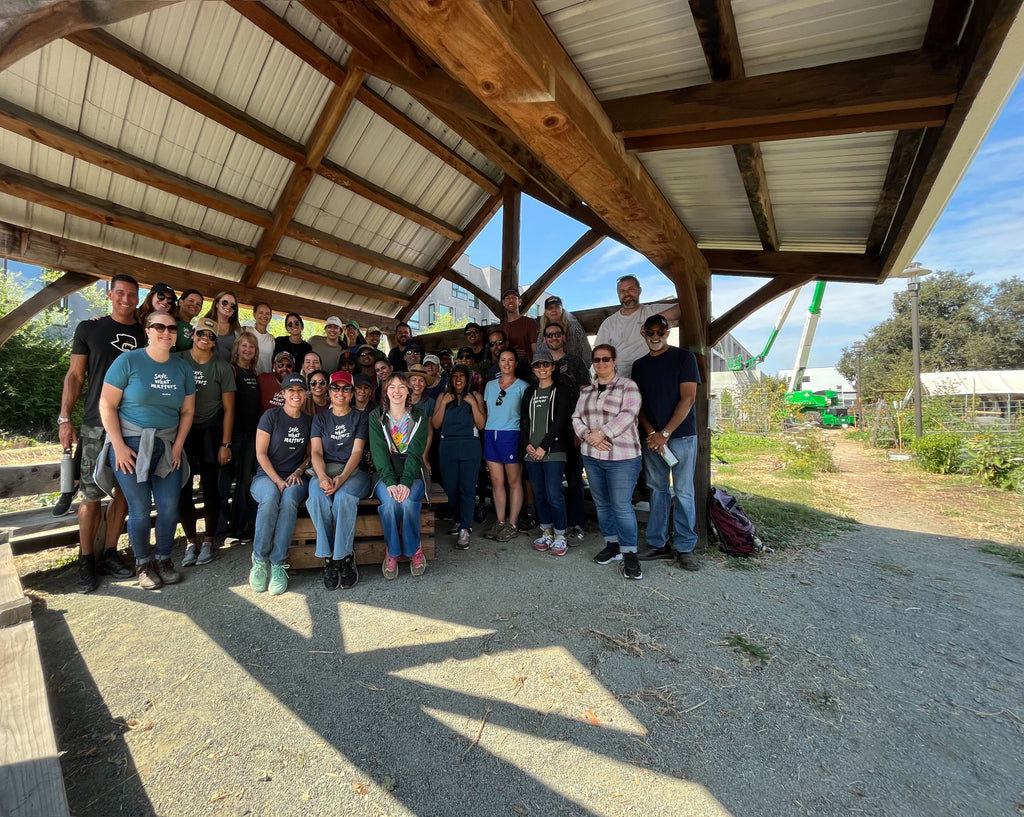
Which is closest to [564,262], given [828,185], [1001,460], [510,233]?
[510,233]

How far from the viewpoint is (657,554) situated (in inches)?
158

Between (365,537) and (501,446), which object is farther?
(501,446)

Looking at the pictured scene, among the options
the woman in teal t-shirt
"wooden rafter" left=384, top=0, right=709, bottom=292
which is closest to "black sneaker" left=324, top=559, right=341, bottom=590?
the woman in teal t-shirt

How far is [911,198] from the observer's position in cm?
294

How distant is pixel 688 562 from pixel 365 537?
2.84m

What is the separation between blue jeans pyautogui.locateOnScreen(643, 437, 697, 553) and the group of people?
1cm

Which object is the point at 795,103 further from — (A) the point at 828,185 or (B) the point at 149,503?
(B) the point at 149,503

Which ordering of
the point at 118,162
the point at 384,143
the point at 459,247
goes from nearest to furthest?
the point at 118,162 → the point at 384,143 → the point at 459,247

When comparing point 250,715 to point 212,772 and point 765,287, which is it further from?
point 765,287

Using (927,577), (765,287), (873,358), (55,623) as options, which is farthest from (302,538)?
(873,358)

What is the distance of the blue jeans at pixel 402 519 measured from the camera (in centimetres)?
350

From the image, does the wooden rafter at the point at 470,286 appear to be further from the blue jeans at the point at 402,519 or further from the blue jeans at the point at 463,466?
the blue jeans at the point at 402,519

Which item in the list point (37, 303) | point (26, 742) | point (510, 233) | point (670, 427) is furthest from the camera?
point (510, 233)

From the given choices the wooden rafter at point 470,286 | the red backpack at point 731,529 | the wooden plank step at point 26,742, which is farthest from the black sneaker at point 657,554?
the wooden rafter at point 470,286
